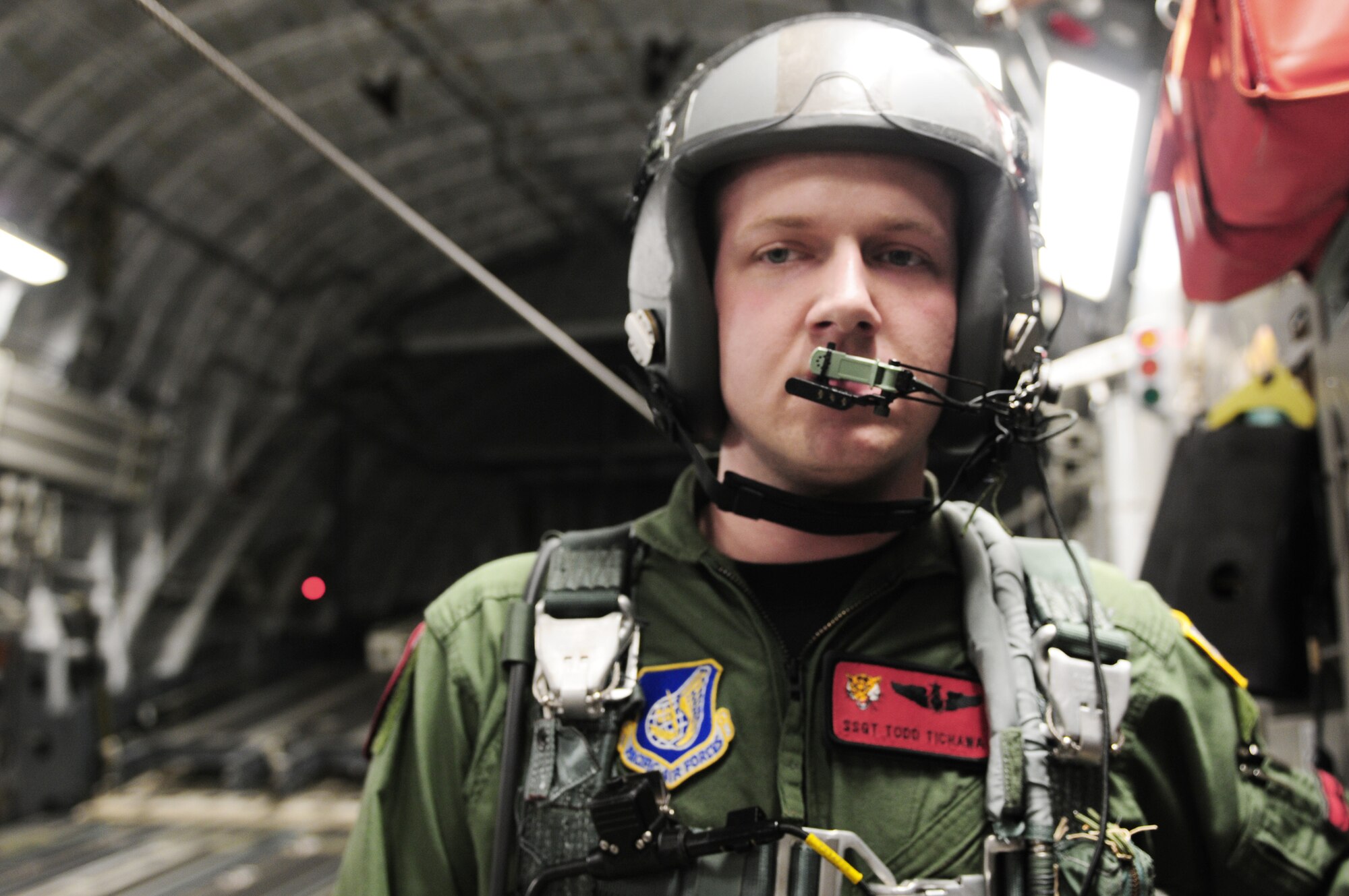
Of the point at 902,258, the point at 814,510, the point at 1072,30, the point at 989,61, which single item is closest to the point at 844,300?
the point at 902,258

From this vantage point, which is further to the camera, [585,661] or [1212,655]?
[1212,655]

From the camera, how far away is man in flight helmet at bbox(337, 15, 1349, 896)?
1.22m

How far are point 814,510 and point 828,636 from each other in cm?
19

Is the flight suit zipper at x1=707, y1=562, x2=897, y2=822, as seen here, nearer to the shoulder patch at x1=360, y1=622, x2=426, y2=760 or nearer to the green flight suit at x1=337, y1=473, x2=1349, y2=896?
the green flight suit at x1=337, y1=473, x2=1349, y2=896

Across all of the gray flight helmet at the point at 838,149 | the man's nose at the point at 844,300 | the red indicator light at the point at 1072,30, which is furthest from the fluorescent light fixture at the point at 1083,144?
the man's nose at the point at 844,300

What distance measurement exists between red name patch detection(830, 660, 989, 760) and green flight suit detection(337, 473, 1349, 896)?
0.07 feet

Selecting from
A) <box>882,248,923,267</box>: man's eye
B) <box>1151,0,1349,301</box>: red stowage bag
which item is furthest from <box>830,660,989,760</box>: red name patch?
<box>1151,0,1349,301</box>: red stowage bag

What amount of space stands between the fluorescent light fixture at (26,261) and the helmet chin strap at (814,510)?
17.4ft

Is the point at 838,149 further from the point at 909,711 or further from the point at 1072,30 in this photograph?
the point at 1072,30

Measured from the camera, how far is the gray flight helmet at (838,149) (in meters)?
1.36

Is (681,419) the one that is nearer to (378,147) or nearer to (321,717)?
(378,147)

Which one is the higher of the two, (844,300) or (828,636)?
(844,300)

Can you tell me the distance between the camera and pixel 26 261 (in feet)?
17.2

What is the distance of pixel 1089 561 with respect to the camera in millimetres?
1494
